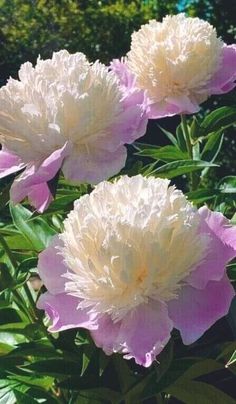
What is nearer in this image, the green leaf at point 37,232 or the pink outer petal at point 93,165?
the pink outer petal at point 93,165

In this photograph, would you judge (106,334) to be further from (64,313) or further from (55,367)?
(55,367)

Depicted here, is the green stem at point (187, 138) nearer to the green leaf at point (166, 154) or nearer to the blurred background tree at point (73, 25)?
the green leaf at point (166, 154)

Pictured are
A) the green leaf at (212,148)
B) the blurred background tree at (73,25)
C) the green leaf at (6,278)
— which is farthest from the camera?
the blurred background tree at (73,25)

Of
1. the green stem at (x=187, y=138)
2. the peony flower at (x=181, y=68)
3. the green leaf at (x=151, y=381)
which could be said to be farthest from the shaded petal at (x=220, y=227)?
the green stem at (x=187, y=138)

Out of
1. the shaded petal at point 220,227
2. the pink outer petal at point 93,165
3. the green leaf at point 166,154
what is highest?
the pink outer petal at point 93,165

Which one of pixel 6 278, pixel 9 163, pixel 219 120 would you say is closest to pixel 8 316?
pixel 6 278

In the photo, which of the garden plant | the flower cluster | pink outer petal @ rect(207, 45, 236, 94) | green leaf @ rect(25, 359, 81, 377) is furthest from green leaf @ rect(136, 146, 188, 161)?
green leaf @ rect(25, 359, 81, 377)

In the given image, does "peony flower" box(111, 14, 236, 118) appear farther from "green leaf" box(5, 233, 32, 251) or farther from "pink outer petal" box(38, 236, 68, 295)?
"pink outer petal" box(38, 236, 68, 295)
